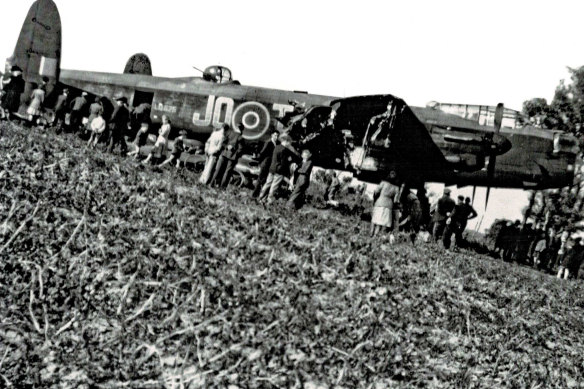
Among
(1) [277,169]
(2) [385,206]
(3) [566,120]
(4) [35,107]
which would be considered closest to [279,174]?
(1) [277,169]

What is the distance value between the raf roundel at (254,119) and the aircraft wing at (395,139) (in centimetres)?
243

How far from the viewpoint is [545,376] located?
4.93 m

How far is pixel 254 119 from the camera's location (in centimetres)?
1628

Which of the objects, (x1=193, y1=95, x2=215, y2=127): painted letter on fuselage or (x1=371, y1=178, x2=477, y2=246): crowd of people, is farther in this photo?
(x1=193, y1=95, x2=215, y2=127): painted letter on fuselage

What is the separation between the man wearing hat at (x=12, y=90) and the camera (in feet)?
48.5

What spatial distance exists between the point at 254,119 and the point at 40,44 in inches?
363

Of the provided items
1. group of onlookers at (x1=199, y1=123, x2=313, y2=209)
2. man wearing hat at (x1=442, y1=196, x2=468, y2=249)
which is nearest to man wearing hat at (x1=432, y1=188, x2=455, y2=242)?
man wearing hat at (x1=442, y1=196, x2=468, y2=249)

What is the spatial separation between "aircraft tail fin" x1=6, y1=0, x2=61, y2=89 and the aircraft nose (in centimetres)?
1533

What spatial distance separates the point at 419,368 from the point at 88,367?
2.63 metres

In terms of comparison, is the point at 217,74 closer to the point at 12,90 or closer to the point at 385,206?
the point at 12,90

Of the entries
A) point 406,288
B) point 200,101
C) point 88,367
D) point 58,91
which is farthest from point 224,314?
point 58,91

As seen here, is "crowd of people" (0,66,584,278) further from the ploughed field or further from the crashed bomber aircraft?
the ploughed field

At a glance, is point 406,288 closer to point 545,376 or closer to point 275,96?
point 545,376

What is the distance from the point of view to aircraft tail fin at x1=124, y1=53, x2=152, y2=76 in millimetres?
22547
